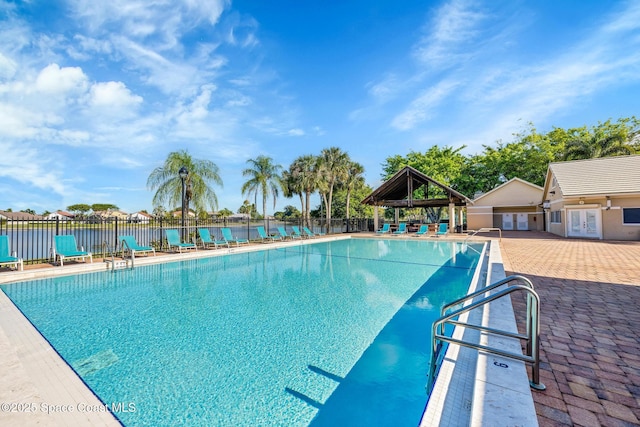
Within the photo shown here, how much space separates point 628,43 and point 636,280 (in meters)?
15.2

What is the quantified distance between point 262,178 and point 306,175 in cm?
532

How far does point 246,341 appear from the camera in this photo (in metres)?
4.17

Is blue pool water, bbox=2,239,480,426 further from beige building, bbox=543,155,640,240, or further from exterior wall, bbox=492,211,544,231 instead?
exterior wall, bbox=492,211,544,231

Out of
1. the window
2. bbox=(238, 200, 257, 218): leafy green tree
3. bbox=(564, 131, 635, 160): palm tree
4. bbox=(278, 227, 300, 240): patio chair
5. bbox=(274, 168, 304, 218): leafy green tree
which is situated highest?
bbox=(564, 131, 635, 160): palm tree

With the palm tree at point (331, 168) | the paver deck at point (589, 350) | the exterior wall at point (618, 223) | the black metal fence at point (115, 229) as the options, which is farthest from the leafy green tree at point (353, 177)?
the paver deck at point (589, 350)

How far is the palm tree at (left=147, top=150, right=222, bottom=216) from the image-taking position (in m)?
15.4

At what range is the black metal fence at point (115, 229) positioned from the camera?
9000 millimetres

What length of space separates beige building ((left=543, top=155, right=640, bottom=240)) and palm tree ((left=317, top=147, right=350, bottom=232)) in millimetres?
17746

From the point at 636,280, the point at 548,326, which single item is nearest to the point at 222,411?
the point at 548,326

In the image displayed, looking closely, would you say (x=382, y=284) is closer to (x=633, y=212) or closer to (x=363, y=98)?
(x=363, y=98)

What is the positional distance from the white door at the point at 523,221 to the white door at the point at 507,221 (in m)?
0.70

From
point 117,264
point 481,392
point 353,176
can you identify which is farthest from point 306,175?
point 481,392

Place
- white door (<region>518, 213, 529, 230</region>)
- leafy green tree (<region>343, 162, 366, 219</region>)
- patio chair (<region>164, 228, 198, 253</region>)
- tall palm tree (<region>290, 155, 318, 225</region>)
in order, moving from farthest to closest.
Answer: leafy green tree (<region>343, 162, 366, 219</region>) → white door (<region>518, 213, 529, 230</region>) → tall palm tree (<region>290, 155, 318, 225</region>) → patio chair (<region>164, 228, 198, 253</region>)

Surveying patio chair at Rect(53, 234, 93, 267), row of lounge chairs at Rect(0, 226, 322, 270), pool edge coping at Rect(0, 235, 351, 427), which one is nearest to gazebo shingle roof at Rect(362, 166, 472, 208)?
row of lounge chairs at Rect(0, 226, 322, 270)
